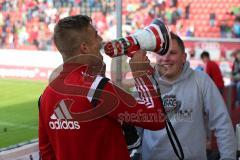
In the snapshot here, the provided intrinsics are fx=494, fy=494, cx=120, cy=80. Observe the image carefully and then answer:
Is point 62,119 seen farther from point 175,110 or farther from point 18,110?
point 18,110

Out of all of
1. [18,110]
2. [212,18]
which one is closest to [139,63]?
[18,110]

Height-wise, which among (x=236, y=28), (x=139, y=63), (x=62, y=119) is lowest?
(x=236, y=28)

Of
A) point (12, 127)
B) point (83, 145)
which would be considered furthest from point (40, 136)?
point (12, 127)

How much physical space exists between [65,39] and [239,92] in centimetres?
806

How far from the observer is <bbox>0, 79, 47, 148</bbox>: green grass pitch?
6.41 metres

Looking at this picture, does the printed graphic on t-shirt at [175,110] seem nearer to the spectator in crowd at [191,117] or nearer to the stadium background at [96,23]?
the spectator in crowd at [191,117]

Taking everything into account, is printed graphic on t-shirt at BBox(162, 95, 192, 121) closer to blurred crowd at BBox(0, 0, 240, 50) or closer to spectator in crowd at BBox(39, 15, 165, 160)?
spectator in crowd at BBox(39, 15, 165, 160)

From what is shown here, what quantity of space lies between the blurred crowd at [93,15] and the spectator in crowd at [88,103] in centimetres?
1059

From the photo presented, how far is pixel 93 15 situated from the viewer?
12.6 metres

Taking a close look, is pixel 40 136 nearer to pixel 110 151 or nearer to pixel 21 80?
pixel 110 151

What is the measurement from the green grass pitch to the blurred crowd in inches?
45.9

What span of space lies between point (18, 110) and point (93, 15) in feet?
13.2

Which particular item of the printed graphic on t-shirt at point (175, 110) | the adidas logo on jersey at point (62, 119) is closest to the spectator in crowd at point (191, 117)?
the printed graphic on t-shirt at point (175, 110)

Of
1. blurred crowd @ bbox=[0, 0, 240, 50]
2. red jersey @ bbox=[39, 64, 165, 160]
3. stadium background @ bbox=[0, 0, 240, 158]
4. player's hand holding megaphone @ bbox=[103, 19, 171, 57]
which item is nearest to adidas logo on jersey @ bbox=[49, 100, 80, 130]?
red jersey @ bbox=[39, 64, 165, 160]
